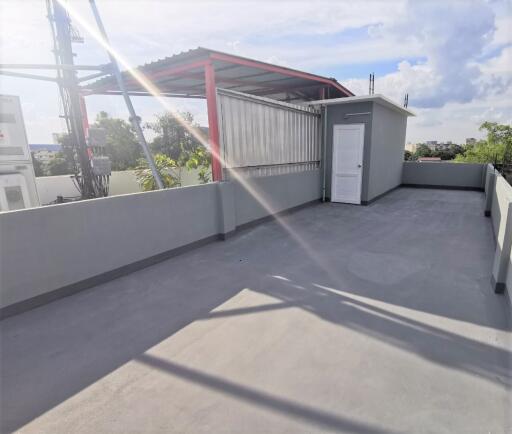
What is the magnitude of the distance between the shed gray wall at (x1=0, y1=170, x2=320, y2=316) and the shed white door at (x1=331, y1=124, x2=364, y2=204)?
356cm

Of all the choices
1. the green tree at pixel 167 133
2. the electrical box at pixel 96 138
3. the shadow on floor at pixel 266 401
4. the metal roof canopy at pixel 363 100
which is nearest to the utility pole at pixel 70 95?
the electrical box at pixel 96 138

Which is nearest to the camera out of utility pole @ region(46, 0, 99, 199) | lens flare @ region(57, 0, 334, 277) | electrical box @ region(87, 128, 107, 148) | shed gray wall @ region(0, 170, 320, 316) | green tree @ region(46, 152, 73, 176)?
shed gray wall @ region(0, 170, 320, 316)

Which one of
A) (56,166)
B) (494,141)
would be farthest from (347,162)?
(56,166)

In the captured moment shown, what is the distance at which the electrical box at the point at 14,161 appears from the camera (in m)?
5.07

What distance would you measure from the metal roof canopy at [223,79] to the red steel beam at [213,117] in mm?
155

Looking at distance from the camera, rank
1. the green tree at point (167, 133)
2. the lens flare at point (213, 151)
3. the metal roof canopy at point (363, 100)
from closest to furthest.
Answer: the lens flare at point (213, 151) → the metal roof canopy at point (363, 100) → the green tree at point (167, 133)

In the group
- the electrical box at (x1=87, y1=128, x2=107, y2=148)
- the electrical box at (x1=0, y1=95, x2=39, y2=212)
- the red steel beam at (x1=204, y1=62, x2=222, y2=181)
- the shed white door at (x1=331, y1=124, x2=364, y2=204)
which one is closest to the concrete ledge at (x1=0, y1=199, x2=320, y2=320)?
the red steel beam at (x1=204, y1=62, x2=222, y2=181)

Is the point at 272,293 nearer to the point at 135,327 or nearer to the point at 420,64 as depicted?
the point at 135,327

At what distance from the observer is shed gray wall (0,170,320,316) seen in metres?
2.81

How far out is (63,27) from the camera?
7.19 meters

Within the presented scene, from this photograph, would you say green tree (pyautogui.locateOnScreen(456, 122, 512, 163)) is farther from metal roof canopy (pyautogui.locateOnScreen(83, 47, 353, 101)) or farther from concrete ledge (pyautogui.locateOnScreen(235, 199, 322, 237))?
concrete ledge (pyautogui.locateOnScreen(235, 199, 322, 237))

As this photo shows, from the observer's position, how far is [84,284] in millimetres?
3312

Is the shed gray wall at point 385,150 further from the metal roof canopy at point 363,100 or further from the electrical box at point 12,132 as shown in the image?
the electrical box at point 12,132

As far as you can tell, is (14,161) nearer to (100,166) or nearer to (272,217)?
(100,166)
